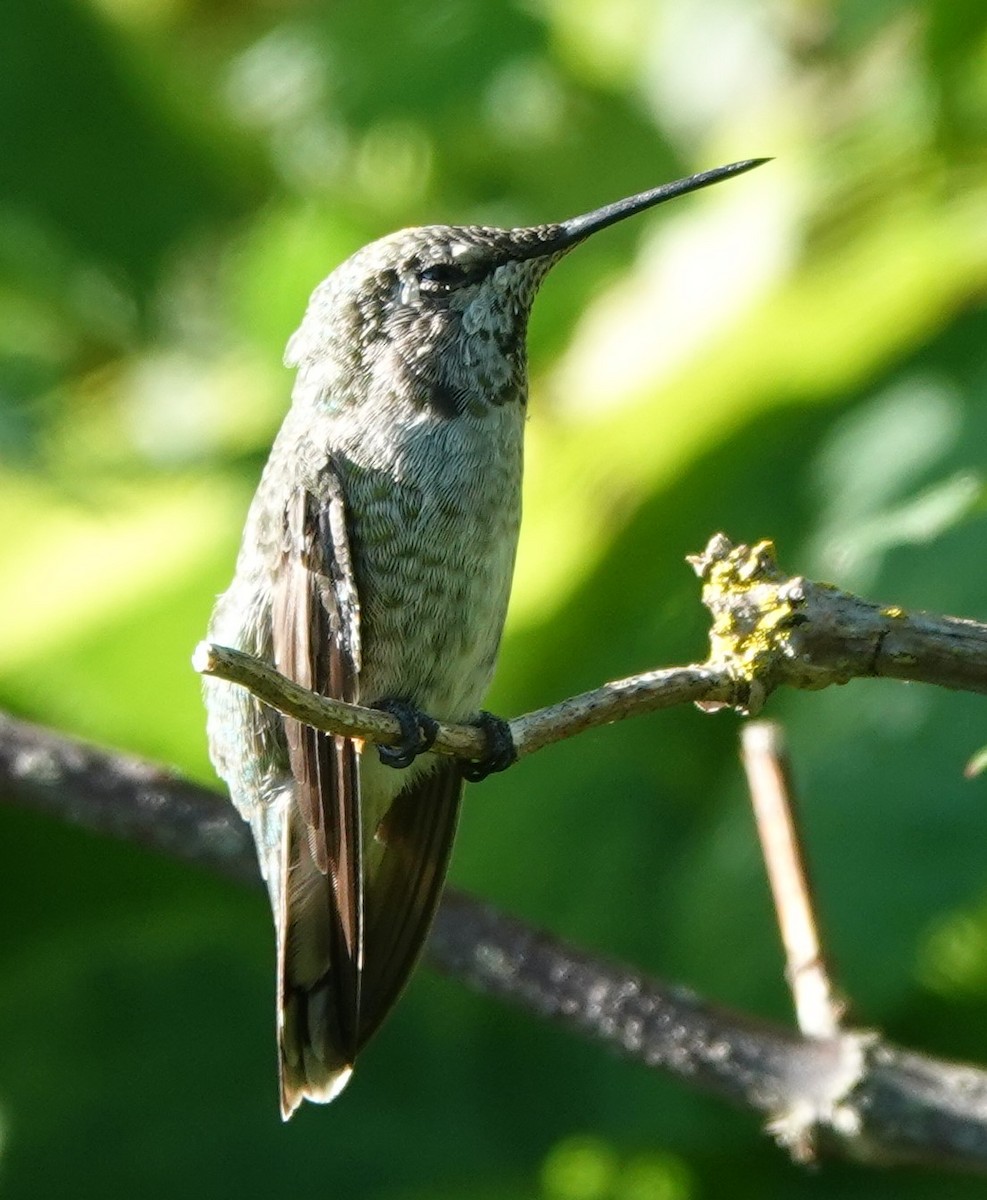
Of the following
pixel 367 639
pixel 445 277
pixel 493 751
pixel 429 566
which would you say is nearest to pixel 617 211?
pixel 445 277

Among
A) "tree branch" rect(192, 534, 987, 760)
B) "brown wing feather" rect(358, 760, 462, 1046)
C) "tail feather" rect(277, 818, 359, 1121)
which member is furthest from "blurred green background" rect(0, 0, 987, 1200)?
"tree branch" rect(192, 534, 987, 760)

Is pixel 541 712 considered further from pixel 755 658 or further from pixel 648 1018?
pixel 648 1018

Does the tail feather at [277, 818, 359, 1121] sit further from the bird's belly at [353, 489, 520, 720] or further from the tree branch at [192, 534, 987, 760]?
the tree branch at [192, 534, 987, 760]

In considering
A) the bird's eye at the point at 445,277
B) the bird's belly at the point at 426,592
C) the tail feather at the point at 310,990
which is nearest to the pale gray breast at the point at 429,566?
the bird's belly at the point at 426,592

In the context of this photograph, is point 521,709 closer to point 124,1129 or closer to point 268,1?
point 124,1129

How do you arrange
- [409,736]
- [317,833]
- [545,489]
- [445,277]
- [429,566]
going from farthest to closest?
[545,489] < [445,277] < [429,566] < [317,833] < [409,736]

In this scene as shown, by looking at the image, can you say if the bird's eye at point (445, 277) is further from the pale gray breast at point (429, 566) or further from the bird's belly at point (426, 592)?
the bird's belly at point (426, 592)
